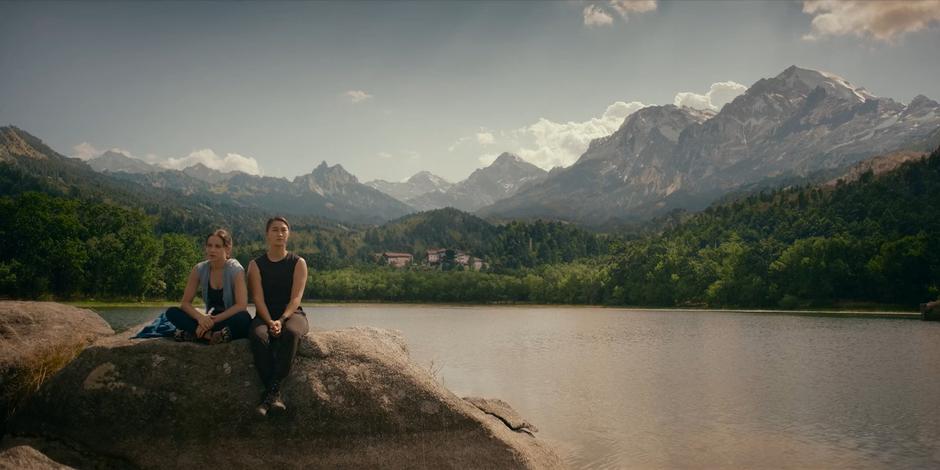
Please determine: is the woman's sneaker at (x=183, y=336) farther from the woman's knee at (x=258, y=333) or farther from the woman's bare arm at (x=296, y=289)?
the woman's bare arm at (x=296, y=289)

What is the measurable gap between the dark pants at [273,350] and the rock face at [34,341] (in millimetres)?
3842

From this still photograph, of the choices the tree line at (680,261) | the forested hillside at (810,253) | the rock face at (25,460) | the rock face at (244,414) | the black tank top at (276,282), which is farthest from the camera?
the forested hillside at (810,253)

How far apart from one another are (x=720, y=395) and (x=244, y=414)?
25951 mm

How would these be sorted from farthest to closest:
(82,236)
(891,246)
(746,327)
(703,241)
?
1. (703,241)
2. (82,236)
3. (891,246)
4. (746,327)

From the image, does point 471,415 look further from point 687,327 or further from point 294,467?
point 687,327

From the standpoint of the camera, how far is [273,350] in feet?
33.5

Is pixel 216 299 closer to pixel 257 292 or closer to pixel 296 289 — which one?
pixel 257 292

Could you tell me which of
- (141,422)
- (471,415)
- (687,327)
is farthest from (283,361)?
(687,327)

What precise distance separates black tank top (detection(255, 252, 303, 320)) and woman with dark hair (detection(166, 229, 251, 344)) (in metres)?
0.38

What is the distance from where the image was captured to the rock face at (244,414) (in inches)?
381

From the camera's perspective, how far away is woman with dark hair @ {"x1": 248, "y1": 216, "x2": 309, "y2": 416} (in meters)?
10.0

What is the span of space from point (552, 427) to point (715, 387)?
529 inches

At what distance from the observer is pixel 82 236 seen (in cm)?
11106

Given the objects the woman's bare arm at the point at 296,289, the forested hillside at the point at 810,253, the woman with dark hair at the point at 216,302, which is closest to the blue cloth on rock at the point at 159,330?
the woman with dark hair at the point at 216,302
